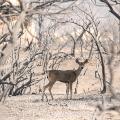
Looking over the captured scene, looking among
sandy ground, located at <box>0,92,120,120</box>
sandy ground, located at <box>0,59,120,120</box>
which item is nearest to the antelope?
sandy ground, located at <box>0,59,120,120</box>

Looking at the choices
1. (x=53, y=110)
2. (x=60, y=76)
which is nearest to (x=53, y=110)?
(x=53, y=110)

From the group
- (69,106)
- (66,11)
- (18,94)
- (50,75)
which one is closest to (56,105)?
(69,106)

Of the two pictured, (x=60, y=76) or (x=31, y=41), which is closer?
(x=31, y=41)

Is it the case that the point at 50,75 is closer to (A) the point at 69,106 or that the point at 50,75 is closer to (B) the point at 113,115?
(A) the point at 69,106

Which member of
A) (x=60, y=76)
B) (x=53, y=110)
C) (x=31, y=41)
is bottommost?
(x=53, y=110)

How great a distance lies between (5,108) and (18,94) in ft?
20.6

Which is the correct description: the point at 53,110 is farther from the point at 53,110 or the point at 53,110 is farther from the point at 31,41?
the point at 31,41

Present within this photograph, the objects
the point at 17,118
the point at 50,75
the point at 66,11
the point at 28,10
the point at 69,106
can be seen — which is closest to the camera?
the point at 28,10

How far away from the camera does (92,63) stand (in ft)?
125

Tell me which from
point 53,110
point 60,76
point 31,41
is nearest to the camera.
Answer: point 53,110

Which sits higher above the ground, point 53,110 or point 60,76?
point 60,76

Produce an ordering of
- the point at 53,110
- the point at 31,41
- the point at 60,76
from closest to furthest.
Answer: the point at 53,110 < the point at 31,41 < the point at 60,76

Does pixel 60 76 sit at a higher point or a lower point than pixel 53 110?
higher

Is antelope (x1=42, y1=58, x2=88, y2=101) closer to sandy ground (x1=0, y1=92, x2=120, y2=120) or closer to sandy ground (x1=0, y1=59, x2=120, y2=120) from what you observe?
sandy ground (x1=0, y1=59, x2=120, y2=120)
